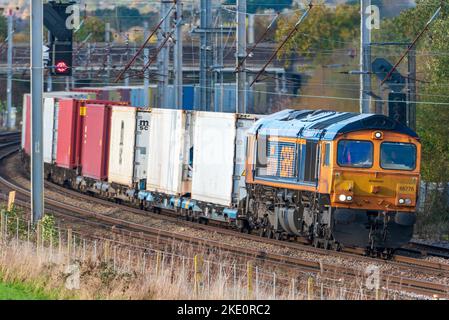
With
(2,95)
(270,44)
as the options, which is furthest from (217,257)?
(2,95)

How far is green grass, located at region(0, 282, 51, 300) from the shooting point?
15742 mm

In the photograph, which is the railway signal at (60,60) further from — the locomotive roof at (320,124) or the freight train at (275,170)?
the locomotive roof at (320,124)

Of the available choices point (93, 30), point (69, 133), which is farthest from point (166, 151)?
point (93, 30)

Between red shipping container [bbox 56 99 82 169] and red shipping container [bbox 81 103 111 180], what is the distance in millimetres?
455

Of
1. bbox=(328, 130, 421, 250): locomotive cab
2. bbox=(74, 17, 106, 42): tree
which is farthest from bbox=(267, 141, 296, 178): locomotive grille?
bbox=(74, 17, 106, 42): tree

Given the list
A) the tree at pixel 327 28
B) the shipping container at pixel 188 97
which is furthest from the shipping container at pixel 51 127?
the tree at pixel 327 28

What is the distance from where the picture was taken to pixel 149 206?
32.3m

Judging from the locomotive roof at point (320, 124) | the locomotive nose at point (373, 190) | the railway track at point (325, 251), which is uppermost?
the locomotive roof at point (320, 124)

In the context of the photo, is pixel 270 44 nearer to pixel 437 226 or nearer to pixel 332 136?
pixel 437 226

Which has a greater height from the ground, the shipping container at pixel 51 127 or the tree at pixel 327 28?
the tree at pixel 327 28

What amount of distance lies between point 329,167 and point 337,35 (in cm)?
5503

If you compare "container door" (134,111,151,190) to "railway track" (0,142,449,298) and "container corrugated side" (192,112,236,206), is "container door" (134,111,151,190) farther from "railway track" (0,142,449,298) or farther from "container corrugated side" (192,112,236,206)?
"container corrugated side" (192,112,236,206)

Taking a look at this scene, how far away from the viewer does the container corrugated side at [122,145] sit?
3297 cm

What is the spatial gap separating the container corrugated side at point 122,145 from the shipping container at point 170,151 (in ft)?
3.78
